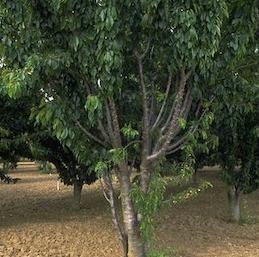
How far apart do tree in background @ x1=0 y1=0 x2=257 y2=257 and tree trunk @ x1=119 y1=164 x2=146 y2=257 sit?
0.04 feet

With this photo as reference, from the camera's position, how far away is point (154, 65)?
5207 mm

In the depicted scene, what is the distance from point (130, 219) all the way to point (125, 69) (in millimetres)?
1614

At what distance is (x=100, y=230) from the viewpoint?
33.2 feet

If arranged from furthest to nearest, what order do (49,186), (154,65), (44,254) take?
(49,186)
(44,254)
(154,65)

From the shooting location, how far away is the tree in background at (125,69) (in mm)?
4312

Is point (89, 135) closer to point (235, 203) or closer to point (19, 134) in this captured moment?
point (19, 134)

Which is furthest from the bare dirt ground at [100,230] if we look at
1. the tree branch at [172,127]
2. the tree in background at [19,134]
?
the tree branch at [172,127]

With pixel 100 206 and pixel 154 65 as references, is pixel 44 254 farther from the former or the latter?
pixel 100 206

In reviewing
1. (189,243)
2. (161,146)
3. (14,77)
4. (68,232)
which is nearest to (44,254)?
(68,232)

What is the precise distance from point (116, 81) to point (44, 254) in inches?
189

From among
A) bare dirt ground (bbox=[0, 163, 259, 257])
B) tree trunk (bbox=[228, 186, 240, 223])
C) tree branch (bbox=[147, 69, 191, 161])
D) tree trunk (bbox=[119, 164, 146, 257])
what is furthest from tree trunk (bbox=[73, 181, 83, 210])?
tree branch (bbox=[147, 69, 191, 161])

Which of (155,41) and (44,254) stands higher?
(155,41)

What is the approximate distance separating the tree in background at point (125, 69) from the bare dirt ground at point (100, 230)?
354 cm

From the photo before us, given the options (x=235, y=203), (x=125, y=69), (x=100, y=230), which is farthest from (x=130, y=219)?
(x=235, y=203)
